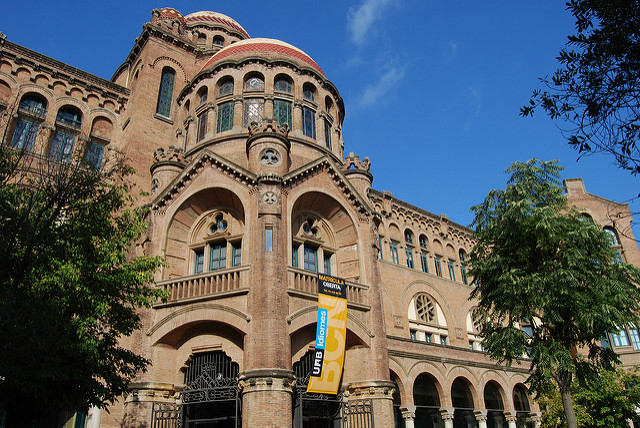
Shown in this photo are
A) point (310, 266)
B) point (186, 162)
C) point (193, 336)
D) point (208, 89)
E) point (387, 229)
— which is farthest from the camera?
point (387, 229)

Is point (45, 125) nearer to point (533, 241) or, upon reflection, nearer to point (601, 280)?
point (533, 241)

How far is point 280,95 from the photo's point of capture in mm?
25531

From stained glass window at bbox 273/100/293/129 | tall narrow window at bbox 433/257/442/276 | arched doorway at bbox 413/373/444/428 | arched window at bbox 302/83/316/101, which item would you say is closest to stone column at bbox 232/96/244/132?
stained glass window at bbox 273/100/293/129

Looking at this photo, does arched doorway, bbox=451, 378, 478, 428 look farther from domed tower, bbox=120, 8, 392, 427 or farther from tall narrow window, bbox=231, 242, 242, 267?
tall narrow window, bbox=231, 242, 242, 267

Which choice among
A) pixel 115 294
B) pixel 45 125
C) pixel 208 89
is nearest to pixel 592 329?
pixel 115 294

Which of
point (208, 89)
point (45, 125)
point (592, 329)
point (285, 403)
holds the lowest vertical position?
point (285, 403)

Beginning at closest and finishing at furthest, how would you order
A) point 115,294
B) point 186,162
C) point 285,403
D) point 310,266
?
point 115,294
point 285,403
point 310,266
point 186,162

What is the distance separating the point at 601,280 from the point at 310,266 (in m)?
11.7

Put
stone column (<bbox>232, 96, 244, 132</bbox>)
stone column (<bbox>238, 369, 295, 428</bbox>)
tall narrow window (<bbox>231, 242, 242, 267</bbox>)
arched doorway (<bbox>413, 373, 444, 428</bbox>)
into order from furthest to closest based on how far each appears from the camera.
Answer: arched doorway (<bbox>413, 373, 444, 428</bbox>)
stone column (<bbox>232, 96, 244, 132</bbox>)
tall narrow window (<bbox>231, 242, 242, 267</bbox>)
stone column (<bbox>238, 369, 295, 428</bbox>)

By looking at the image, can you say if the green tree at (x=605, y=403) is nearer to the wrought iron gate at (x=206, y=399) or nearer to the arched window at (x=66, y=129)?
the wrought iron gate at (x=206, y=399)

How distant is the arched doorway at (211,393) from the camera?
18578 mm

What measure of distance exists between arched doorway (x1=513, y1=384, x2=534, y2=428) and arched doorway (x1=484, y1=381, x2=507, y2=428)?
60.9 inches

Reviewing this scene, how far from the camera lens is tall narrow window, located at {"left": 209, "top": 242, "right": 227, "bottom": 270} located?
72.1ft

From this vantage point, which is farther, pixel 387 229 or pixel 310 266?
pixel 387 229
